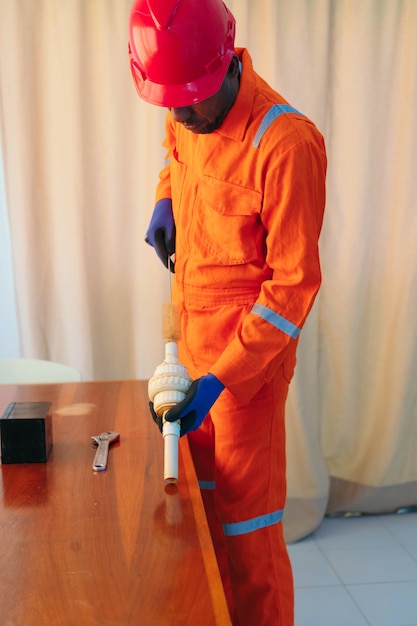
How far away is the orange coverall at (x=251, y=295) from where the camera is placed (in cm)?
137

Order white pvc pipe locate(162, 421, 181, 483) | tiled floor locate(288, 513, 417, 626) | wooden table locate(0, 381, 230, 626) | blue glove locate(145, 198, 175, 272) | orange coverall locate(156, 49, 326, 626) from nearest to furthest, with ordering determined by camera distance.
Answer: wooden table locate(0, 381, 230, 626) → white pvc pipe locate(162, 421, 181, 483) → orange coverall locate(156, 49, 326, 626) → blue glove locate(145, 198, 175, 272) → tiled floor locate(288, 513, 417, 626)

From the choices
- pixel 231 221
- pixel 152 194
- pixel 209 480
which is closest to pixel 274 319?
pixel 231 221

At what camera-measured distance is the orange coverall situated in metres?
1.37

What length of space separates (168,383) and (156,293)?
4.41 ft

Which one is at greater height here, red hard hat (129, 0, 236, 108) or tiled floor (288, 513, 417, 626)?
red hard hat (129, 0, 236, 108)

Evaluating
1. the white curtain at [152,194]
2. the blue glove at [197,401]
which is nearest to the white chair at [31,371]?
the white curtain at [152,194]

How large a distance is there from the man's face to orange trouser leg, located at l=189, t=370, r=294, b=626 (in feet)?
1.87

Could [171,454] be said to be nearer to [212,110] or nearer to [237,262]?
[237,262]

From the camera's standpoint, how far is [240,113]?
1.42 m

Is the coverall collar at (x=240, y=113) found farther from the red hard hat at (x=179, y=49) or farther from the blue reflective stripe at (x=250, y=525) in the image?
the blue reflective stripe at (x=250, y=525)

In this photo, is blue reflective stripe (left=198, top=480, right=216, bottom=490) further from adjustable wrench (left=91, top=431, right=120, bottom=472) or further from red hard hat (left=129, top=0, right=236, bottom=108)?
red hard hat (left=129, top=0, right=236, bottom=108)

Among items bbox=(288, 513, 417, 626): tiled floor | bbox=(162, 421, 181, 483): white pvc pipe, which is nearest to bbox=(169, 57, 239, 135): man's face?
Answer: bbox=(162, 421, 181, 483): white pvc pipe

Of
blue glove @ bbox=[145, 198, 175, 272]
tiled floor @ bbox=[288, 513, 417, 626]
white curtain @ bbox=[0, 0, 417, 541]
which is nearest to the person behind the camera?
blue glove @ bbox=[145, 198, 175, 272]

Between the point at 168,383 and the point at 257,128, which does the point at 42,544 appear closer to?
the point at 168,383
